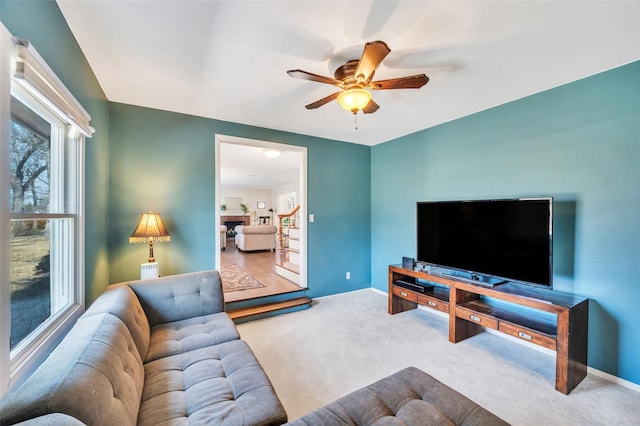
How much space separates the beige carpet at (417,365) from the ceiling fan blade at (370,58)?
2395mm

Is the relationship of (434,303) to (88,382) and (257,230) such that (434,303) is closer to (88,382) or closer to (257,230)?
(88,382)

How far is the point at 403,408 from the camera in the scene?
4.19ft

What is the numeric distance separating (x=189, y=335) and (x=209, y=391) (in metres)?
0.76

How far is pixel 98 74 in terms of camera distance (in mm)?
2250

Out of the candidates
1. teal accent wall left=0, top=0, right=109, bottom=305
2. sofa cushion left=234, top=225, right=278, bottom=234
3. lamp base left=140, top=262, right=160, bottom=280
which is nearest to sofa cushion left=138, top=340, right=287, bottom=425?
teal accent wall left=0, top=0, right=109, bottom=305

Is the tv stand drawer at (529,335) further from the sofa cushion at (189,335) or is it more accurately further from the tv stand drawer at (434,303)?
the sofa cushion at (189,335)

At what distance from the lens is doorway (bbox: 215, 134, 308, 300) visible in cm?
354

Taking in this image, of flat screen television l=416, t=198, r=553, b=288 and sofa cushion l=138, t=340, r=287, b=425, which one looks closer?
sofa cushion l=138, t=340, r=287, b=425

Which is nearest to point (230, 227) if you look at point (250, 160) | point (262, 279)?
point (250, 160)

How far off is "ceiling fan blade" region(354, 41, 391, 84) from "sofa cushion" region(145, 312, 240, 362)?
2.17 metres

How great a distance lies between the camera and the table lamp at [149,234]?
2.66m

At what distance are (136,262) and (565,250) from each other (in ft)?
14.3

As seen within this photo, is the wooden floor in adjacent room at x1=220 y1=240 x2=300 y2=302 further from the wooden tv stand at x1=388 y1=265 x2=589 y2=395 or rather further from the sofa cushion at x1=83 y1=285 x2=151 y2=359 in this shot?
the wooden tv stand at x1=388 y1=265 x2=589 y2=395

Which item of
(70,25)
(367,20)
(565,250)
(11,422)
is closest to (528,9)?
(367,20)
